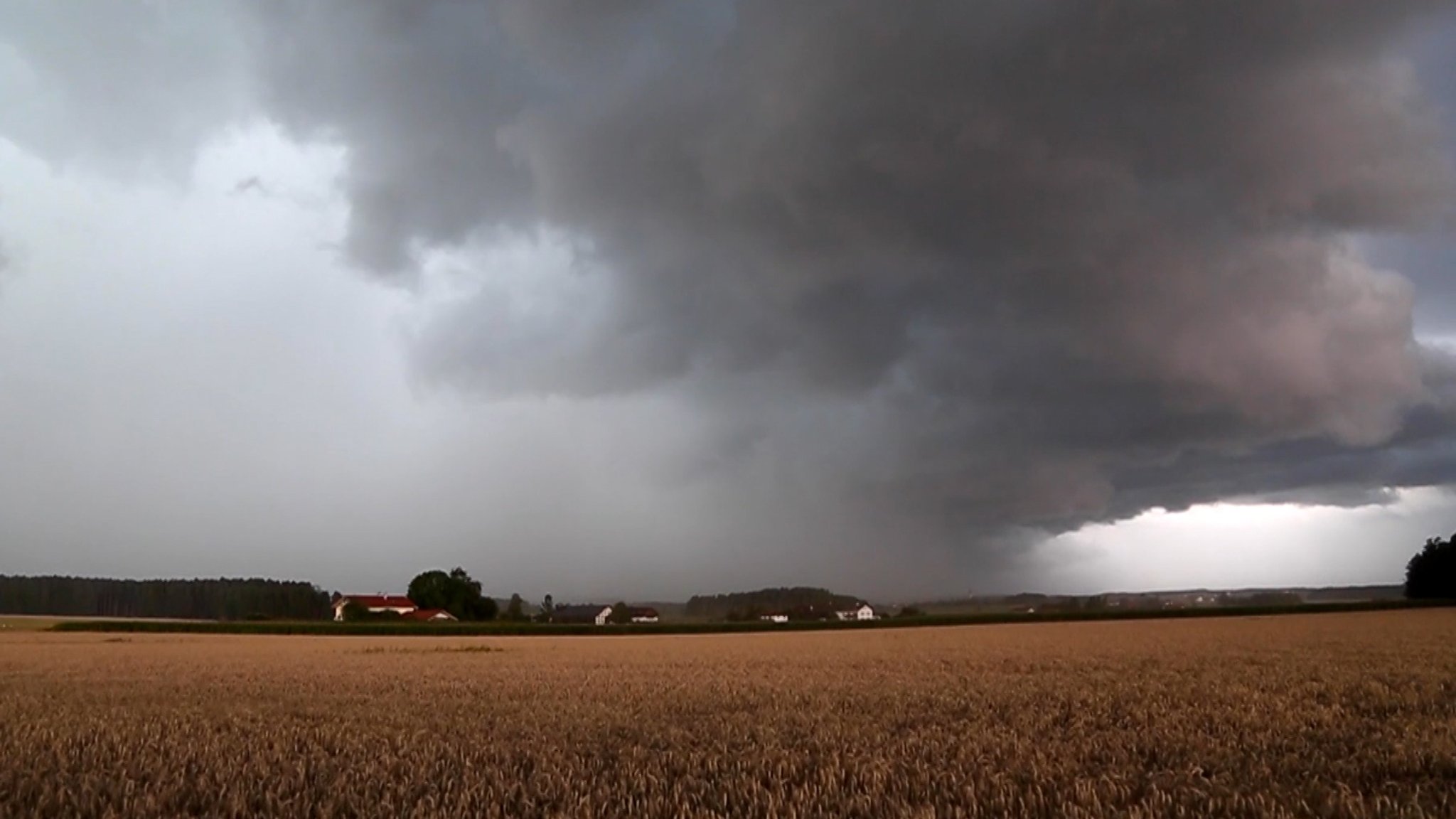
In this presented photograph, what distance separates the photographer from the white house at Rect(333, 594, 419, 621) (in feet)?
418

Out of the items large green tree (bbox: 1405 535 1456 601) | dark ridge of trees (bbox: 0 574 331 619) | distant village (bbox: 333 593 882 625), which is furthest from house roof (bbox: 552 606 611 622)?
large green tree (bbox: 1405 535 1456 601)

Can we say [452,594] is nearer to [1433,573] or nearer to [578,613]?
[578,613]

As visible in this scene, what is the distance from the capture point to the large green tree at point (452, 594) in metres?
136

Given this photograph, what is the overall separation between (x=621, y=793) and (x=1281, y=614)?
3802 inches

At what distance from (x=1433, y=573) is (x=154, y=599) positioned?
212m

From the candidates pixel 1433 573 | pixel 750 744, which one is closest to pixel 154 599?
pixel 750 744

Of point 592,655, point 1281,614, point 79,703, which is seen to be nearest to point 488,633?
point 592,655

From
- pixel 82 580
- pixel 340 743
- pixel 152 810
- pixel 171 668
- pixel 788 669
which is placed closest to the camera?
pixel 152 810

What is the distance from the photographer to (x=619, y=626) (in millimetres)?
104500

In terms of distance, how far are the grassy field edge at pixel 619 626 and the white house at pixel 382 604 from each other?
3249 centimetres

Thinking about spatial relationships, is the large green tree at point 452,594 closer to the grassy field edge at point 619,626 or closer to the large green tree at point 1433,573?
the grassy field edge at point 619,626

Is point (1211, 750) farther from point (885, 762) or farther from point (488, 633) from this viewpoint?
point (488, 633)

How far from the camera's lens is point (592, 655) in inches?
1337

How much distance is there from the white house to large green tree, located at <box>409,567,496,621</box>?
1.76 metres
